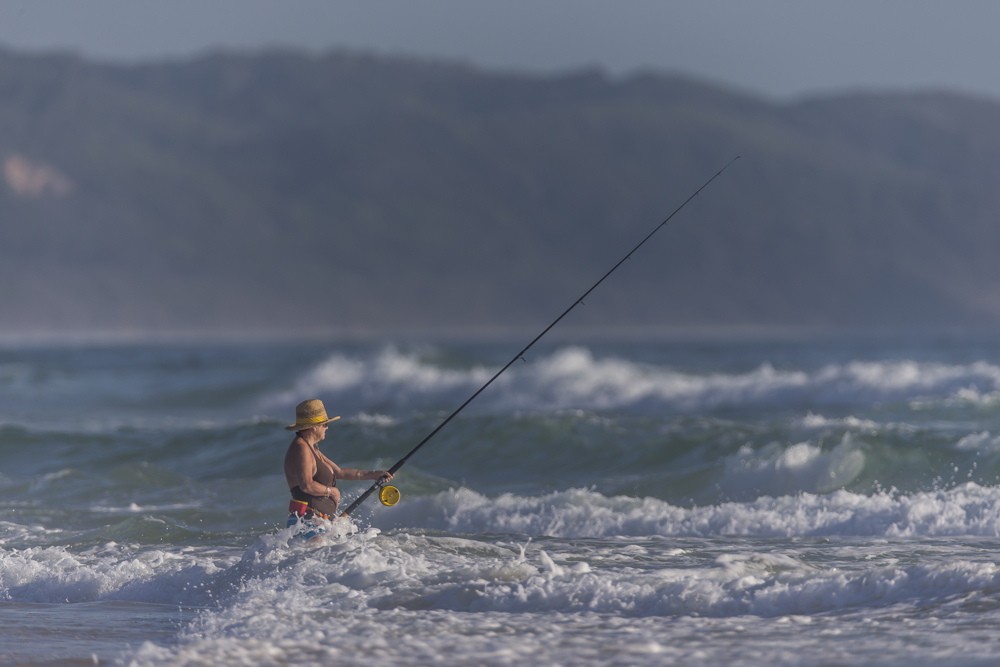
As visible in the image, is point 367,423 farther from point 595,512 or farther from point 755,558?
point 755,558

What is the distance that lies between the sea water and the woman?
180 mm

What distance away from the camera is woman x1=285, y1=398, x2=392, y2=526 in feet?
24.2

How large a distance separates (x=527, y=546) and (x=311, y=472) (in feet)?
8.09

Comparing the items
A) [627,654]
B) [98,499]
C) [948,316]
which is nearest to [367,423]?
[98,499]

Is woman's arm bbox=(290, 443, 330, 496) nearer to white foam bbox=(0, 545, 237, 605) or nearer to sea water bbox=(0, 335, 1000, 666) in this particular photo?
sea water bbox=(0, 335, 1000, 666)

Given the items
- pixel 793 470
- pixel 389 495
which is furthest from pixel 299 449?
pixel 793 470

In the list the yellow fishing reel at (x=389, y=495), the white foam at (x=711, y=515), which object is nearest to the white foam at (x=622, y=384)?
the white foam at (x=711, y=515)

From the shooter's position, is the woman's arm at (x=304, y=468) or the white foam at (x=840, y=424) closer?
the woman's arm at (x=304, y=468)

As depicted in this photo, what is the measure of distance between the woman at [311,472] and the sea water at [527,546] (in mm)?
180

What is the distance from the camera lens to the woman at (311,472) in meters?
7.39

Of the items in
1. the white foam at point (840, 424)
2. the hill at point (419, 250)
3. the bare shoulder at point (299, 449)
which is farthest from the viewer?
the hill at point (419, 250)

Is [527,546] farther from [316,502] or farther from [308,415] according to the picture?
[308,415]

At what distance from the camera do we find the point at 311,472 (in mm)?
7418

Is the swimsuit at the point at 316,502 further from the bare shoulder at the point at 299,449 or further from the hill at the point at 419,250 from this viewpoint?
the hill at the point at 419,250
